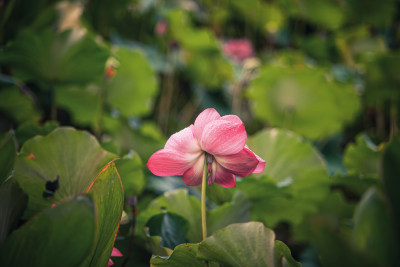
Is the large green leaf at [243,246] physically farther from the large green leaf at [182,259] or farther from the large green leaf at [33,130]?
the large green leaf at [33,130]

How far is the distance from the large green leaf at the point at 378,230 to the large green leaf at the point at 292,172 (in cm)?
33

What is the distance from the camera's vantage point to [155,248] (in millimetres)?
365

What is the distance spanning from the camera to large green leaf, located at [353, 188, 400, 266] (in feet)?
0.71

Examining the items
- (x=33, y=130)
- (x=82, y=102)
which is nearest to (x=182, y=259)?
(x=33, y=130)

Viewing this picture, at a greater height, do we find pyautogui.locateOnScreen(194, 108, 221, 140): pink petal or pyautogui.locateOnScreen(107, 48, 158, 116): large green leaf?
pyautogui.locateOnScreen(194, 108, 221, 140): pink petal

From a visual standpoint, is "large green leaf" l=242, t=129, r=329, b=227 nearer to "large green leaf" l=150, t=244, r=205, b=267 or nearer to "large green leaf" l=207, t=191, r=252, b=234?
"large green leaf" l=207, t=191, r=252, b=234

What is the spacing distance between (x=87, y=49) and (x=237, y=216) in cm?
39

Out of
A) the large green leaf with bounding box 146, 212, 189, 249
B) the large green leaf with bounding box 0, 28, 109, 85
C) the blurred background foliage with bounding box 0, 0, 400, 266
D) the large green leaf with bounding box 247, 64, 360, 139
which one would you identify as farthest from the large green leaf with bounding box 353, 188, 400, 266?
the large green leaf with bounding box 247, 64, 360, 139

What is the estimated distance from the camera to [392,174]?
0.23m

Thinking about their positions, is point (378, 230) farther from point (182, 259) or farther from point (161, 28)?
point (161, 28)

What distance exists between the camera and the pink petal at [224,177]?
0.31 meters

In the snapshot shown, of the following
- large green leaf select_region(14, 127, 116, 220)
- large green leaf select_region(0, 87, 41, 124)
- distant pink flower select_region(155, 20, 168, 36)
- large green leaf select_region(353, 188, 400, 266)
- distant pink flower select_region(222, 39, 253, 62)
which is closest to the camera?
large green leaf select_region(353, 188, 400, 266)

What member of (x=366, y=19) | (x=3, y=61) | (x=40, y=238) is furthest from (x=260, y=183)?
(x=366, y=19)

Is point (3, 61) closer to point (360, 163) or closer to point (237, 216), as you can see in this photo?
point (237, 216)
